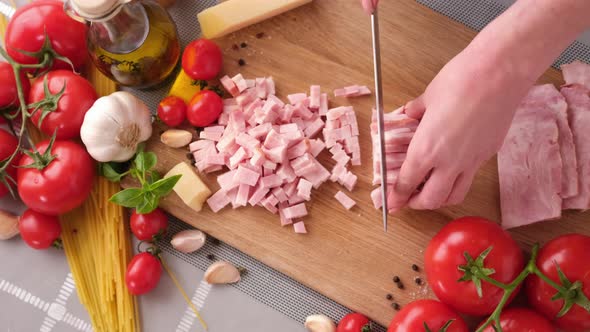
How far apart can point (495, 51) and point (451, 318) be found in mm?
684

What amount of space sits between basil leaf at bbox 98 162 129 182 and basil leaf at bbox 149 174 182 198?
0.47ft

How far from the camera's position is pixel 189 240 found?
1.84 meters

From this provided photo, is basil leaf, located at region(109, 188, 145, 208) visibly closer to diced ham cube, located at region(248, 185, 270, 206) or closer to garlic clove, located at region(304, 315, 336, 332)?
diced ham cube, located at region(248, 185, 270, 206)

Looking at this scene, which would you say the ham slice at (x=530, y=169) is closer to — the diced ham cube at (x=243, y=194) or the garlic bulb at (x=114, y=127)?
the diced ham cube at (x=243, y=194)

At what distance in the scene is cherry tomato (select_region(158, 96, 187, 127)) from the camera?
5.93 feet

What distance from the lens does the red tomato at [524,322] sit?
1.56 metres

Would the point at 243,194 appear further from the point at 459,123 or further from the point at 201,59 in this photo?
the point at 459,123

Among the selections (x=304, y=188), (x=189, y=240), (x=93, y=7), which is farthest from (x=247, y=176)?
(x=93, y=7)

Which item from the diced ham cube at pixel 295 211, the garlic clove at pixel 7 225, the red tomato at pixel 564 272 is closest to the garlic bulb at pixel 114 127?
the garlic clove at pixel 7 225

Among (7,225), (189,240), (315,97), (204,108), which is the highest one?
(315,97)

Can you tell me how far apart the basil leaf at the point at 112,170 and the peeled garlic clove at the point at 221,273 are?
0.38 meters

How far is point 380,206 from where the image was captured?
178 centimetres

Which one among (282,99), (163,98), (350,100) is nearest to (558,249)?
(350,100)

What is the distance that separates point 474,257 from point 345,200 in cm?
40
